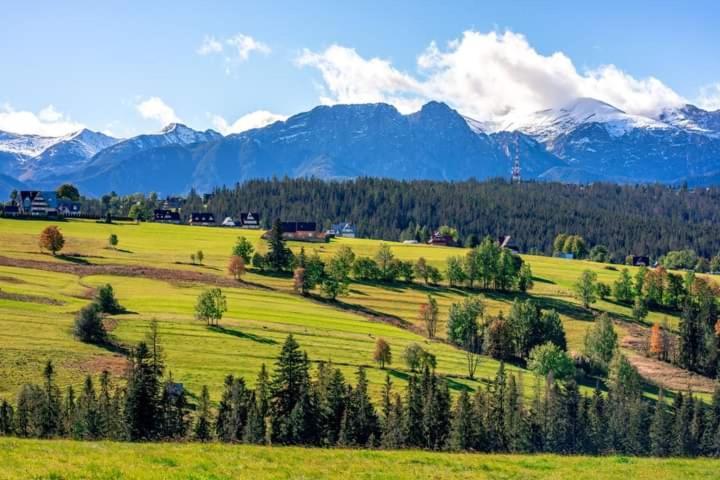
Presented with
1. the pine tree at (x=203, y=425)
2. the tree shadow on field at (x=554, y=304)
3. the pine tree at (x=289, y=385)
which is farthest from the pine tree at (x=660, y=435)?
the tree shadow on field at (x=554, y=304)

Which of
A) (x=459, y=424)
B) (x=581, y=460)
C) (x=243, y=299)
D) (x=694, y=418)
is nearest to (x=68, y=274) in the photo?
(x=243, y=299)

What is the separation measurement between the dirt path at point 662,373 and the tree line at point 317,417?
33.3m

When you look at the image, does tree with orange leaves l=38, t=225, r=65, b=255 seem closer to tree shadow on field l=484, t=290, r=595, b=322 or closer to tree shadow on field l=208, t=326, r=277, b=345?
tree shadow on field l=208, t=326, r=277, b=345

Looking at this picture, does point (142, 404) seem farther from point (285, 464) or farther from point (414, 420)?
point (285, 464)

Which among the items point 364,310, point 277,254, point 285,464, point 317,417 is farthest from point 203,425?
point 277,254

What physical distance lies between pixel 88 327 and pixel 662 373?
97.6 m

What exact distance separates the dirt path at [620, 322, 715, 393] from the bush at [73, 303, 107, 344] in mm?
90947

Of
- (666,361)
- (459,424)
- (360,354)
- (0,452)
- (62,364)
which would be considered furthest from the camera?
(666,361)

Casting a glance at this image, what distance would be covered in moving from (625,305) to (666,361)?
4087 cm

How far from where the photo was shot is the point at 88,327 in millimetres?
90188

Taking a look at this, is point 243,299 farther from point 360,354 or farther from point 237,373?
point 237,373

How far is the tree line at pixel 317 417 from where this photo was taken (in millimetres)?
59844

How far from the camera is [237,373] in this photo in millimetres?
83062

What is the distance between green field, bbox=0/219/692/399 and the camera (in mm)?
83000
